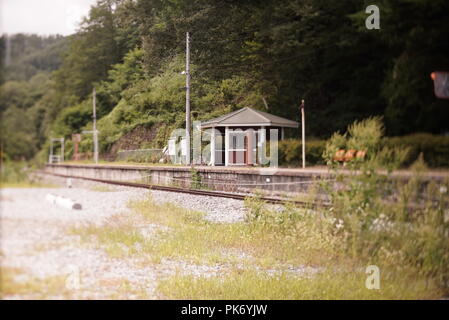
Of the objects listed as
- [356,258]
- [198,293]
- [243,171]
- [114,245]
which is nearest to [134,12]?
[243,171]

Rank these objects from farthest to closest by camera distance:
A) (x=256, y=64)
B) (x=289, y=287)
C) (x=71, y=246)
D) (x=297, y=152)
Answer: (x=256, y=64) < (x=297, y=152) < (x=289, y=287) < (x=71, y=246)

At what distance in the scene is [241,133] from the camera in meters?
3.79

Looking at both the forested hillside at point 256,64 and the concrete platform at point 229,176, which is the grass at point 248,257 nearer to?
the concrete platform at point 229,176

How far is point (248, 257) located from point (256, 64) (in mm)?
1571

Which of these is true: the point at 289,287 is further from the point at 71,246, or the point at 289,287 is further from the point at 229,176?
the point at 71,246

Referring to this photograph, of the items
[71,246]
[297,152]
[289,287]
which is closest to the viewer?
[71,246]

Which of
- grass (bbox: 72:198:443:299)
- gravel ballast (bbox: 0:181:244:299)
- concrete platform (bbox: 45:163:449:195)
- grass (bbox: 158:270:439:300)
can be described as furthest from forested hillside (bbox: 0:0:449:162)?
grass (bbox: 158:270:439:300)

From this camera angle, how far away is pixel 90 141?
3816mm

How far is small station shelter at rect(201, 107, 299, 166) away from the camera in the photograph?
379 centimetres

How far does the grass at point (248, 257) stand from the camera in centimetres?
352

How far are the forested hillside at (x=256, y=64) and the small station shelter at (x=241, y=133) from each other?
0.27ft

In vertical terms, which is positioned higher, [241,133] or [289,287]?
[241,133]

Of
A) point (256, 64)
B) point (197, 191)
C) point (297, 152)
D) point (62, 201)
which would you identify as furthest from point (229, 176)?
point (62, 201)

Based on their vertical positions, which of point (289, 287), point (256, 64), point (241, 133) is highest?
point (256, 64)
